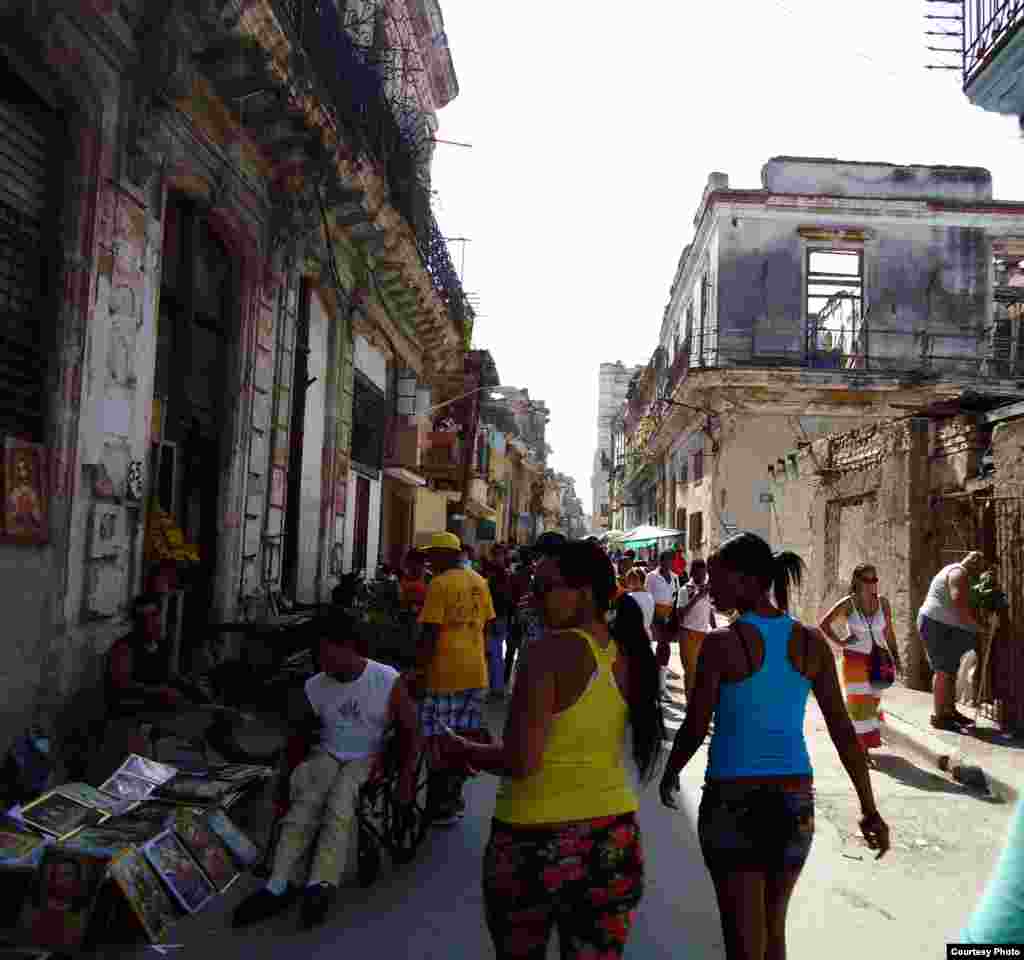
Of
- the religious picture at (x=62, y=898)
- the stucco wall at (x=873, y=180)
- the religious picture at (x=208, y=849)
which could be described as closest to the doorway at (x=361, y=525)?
the religious picture at (x=208, y=849)

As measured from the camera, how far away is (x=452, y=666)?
5.71 m

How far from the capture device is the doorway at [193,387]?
8.11m

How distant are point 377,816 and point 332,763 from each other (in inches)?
22.9

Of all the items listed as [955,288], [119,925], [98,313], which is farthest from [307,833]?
[955,288]

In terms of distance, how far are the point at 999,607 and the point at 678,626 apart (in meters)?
2.79

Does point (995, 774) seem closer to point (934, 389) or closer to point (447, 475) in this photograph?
point (447, 475)

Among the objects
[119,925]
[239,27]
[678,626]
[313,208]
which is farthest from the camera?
[313,208]

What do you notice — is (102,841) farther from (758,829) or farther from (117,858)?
(758,829)

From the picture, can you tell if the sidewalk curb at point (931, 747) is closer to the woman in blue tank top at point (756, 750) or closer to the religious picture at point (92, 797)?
the woman in blue tank top at point (756, 750)

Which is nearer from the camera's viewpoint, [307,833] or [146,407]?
[307,833]

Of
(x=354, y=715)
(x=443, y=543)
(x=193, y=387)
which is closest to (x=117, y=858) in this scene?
(x=354, y=715)

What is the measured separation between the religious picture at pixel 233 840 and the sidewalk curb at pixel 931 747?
474 cm

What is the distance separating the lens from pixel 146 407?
722cm

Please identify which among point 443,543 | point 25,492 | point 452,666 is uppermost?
point 25,492
